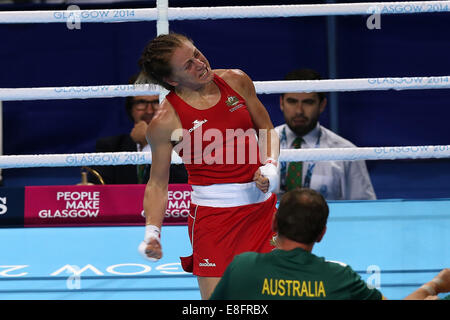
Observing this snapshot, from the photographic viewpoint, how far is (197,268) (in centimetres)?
256

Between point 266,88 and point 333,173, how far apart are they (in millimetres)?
931

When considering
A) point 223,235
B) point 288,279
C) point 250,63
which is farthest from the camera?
point 250,63

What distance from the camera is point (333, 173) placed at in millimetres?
4289

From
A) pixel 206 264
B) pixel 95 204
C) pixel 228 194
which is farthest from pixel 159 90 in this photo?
pixel 206 264

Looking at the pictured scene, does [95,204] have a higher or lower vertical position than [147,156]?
lower

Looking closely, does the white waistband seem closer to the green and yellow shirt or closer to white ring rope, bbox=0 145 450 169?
the green and yellow shirt

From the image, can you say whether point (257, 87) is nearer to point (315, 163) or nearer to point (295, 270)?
point (315, 163)

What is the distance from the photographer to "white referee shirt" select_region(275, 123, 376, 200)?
4238 millimetres

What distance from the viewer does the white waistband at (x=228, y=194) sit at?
2566mm

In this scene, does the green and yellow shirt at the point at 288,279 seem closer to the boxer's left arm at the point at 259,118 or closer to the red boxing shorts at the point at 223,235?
the red boxing shorts at the point at 223,235

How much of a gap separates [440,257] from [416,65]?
3.37 meters

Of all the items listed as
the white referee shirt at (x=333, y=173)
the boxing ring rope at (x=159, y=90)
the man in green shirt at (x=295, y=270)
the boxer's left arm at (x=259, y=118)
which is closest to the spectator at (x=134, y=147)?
the boxing ring rope at (x=159, y=90)

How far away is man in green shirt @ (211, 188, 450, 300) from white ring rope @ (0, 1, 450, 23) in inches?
78.4

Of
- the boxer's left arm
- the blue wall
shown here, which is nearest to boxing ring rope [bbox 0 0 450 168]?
the boxer's left arm
